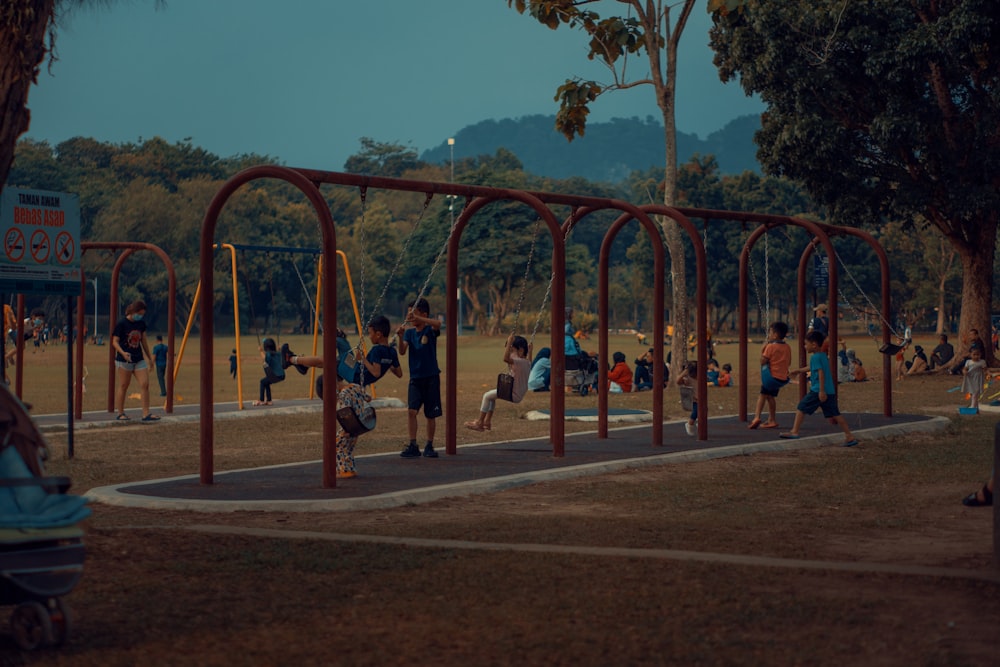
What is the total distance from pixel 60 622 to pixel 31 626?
131 mm

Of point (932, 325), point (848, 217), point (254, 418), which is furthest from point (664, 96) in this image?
point (932, 325)

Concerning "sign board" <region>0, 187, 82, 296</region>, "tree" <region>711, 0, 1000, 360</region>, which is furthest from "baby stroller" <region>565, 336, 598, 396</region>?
"sign board" <region>0, 187, 82, 296</region>

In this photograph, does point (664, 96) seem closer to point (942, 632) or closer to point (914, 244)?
point (942, 632)

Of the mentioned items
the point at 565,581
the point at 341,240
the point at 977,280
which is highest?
the point at 341,240

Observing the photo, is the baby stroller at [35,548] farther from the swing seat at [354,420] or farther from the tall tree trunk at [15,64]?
the swing seat at [354,420]

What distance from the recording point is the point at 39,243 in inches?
567

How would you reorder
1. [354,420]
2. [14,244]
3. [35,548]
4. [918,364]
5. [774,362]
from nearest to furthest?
[35,548] < [354,420] < [14,244] < [774,362] < [918,364]

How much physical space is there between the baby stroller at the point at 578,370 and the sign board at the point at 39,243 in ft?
42.6

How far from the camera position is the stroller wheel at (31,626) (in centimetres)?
596

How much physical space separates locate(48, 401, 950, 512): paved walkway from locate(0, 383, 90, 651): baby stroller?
4.08m

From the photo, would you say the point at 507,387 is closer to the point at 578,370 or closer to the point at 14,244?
the point at 14,244

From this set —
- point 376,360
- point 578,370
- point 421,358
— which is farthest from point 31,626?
point 578,370

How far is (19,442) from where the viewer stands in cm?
638

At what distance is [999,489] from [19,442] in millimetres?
5330
